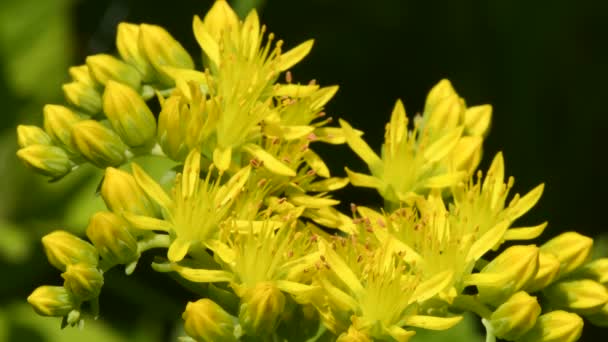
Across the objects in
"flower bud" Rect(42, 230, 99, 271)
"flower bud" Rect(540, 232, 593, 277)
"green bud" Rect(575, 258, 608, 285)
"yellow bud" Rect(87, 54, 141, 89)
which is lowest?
"flower bud" Rect(42, 230, 99, 271)

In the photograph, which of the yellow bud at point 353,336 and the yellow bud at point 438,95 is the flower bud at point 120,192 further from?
the yellow bud at point 438,95

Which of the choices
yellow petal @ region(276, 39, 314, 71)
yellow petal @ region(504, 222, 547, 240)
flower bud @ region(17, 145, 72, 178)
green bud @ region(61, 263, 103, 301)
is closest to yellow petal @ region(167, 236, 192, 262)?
green bud @ region(61, 263, 103, 301)

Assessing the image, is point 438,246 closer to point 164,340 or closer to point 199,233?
point 199,233

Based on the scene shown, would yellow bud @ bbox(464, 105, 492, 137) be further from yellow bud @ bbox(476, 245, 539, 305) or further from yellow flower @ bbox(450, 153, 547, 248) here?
yellow bud @ bbox(476, 245, 539, 305)

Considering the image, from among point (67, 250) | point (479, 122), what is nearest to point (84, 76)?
point (67, 250)

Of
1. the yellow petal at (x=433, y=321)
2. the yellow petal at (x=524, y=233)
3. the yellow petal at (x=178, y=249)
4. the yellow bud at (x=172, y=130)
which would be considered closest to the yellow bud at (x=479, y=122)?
the yellow petal at (x=524, y=233)
